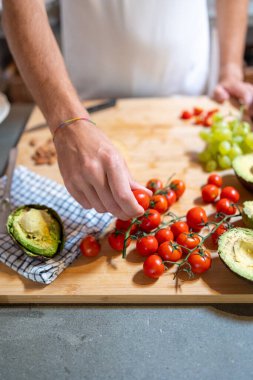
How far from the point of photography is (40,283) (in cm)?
95

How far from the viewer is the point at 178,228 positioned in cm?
102

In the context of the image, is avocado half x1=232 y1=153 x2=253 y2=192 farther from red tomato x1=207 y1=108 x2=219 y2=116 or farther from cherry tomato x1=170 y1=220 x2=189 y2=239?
red tomato x1=207 y1=108 x2=219 y2=116

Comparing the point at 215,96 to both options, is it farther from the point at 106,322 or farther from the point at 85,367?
the point at 85,367

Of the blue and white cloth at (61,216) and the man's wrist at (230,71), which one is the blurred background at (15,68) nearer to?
the man's wrist at (230,71)

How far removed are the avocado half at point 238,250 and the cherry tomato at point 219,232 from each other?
0.18 feet

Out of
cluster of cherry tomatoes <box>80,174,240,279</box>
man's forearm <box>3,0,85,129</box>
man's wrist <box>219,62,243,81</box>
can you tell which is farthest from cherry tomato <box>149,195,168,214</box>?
man's wrist <box>219,62,243,81</box>

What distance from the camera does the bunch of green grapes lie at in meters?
1.29

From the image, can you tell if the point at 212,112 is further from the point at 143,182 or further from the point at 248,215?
the point at 248,215

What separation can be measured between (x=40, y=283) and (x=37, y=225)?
5.6 inches

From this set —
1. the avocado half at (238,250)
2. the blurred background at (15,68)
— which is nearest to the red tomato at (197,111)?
the avocado half at (238,250)

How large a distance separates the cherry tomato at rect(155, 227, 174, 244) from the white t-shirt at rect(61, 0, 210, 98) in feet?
2.99

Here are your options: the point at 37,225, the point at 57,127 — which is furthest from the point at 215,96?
the point at 37,225

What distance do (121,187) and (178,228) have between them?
225 mm

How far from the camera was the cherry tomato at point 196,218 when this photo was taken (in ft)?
3.41
